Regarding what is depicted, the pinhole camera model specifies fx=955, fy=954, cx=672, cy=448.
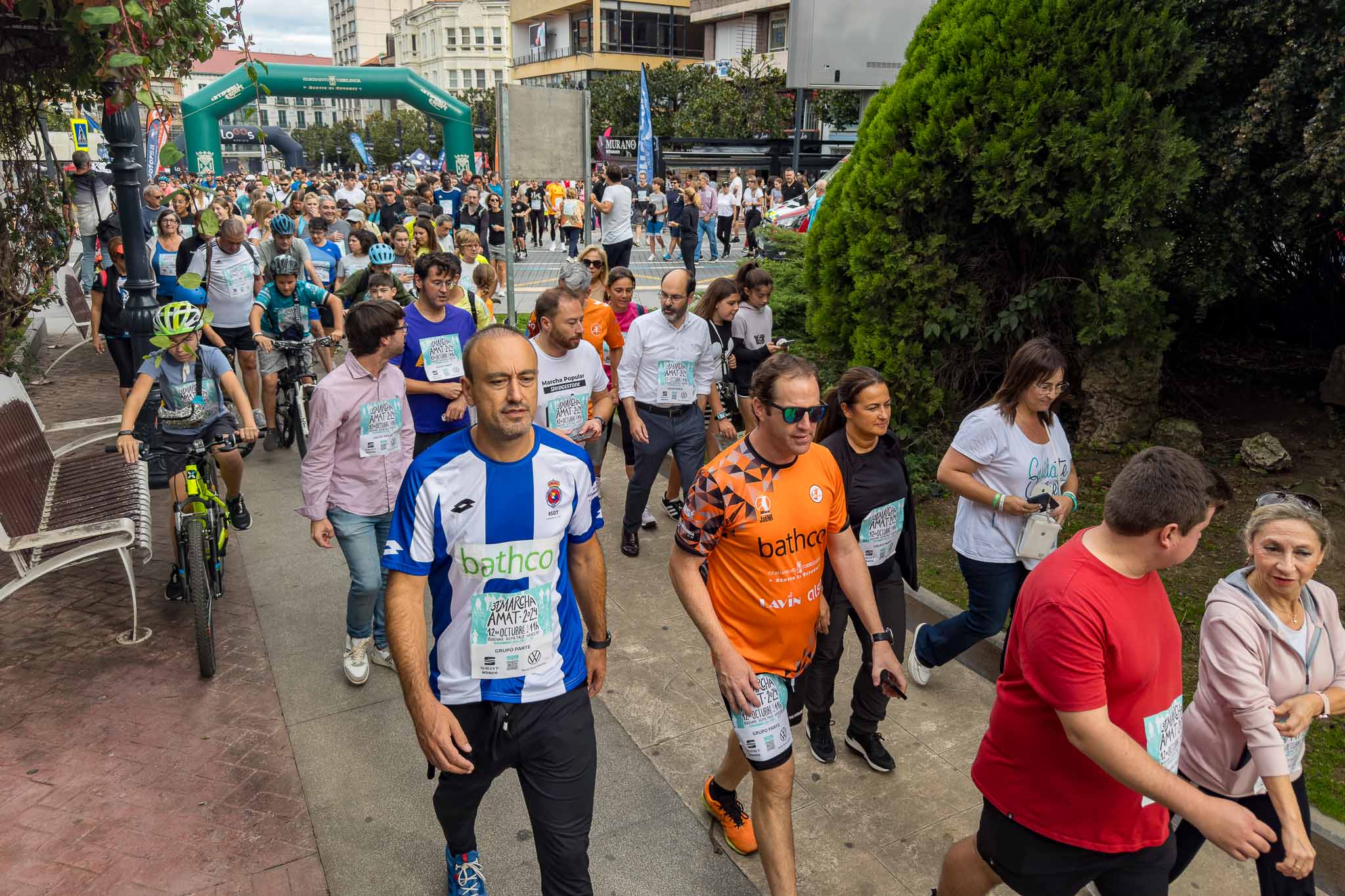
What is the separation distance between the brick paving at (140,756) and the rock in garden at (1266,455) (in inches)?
243

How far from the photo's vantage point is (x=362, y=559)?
15.9 ft

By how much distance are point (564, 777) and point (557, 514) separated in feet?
2.68

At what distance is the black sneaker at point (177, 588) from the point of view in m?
5.86

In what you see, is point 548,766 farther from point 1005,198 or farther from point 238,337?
point 238,337

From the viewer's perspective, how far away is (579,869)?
9.72 feet

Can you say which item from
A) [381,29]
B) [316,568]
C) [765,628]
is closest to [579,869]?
[765,628]

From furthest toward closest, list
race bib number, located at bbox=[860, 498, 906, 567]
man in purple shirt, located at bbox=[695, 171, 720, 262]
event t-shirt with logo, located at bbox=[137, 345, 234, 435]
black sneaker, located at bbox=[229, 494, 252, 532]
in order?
man in purple shirt, located at bbox=[695, 171, 720, 262] → black sneaker, located at bbox=[229, 494, 252, 532] → event t-shirt with logo, located at bbox=[137, 345, 234, 435] → race bib number, located at bbox=[860, 498, 906, 567]

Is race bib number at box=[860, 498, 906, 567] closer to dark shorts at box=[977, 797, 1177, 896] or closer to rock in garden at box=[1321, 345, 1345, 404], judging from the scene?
dark shorts at box=[977, 797, 1177, 896]

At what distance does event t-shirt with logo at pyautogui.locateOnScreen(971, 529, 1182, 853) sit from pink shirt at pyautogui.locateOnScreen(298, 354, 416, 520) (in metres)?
3.18

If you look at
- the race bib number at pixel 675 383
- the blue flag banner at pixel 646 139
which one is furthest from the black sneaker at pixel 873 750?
the blue flag banner at pixel 646 139

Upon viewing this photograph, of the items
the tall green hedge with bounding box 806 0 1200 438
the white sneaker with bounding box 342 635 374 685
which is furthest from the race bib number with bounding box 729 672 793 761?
the tall green hedge with bounding box 806 0 1200 438

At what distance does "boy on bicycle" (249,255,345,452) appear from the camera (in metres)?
8.73

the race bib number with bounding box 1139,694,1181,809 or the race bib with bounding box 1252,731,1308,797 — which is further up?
the race bib number with bounding box 1139,694,1181,809

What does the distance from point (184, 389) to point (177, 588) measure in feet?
4.07
